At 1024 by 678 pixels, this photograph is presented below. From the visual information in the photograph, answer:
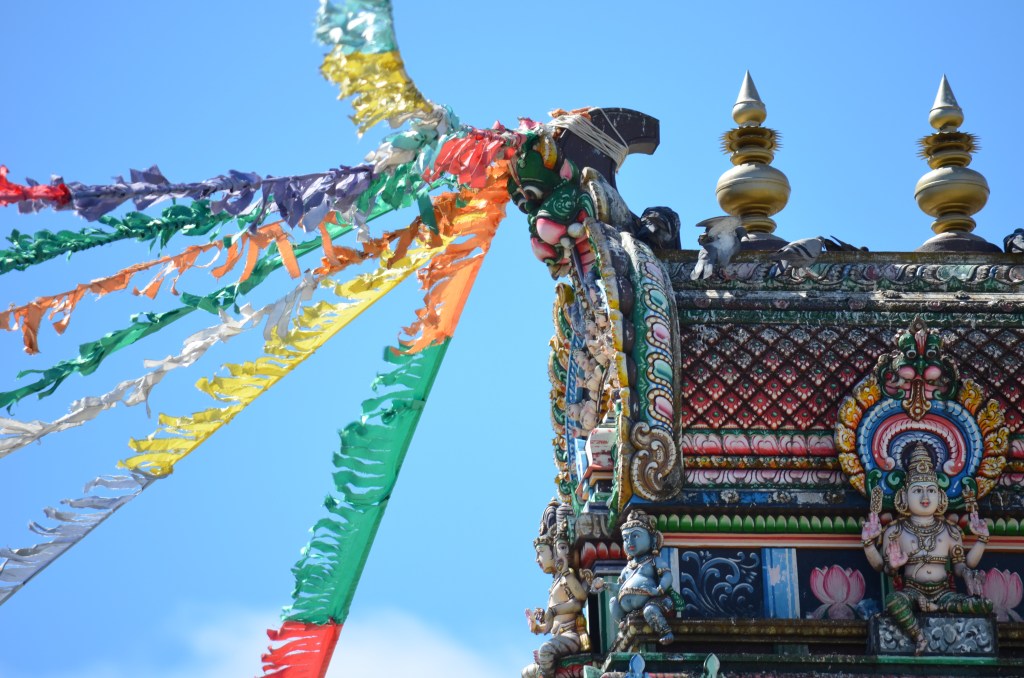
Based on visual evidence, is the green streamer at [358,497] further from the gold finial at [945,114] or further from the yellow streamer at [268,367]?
the gold finial at [945,114]

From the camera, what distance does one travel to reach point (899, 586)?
13367 millimetres

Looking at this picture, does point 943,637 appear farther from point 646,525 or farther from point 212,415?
point 212,415

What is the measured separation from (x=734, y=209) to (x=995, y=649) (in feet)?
16.9

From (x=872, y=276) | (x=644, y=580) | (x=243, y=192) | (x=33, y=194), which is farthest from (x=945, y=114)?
(x=33, y=194)

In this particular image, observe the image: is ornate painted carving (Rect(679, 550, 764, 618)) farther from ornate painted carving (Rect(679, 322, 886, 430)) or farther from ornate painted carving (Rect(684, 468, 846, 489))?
ornate painted carving (Rect(679, 322, 886, 430))

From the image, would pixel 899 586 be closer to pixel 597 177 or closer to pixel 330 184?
pixel 597 177

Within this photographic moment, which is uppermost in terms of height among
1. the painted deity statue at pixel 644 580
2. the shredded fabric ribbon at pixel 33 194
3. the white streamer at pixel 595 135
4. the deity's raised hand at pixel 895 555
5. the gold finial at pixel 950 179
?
the gold finial at pixel 950 179

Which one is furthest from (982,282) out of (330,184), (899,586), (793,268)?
(330,184)

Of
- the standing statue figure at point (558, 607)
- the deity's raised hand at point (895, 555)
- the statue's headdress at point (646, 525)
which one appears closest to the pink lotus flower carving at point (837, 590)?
the deity's raised hand at point (895, 555)

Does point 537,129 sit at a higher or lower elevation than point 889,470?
higher

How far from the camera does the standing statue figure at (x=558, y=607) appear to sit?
1395 cm

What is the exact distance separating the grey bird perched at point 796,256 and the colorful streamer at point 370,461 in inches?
76.4

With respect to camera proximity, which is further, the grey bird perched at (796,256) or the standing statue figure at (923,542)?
the grey bird perched at (796,256)

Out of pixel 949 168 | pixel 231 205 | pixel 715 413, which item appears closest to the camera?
pixel 231 205
